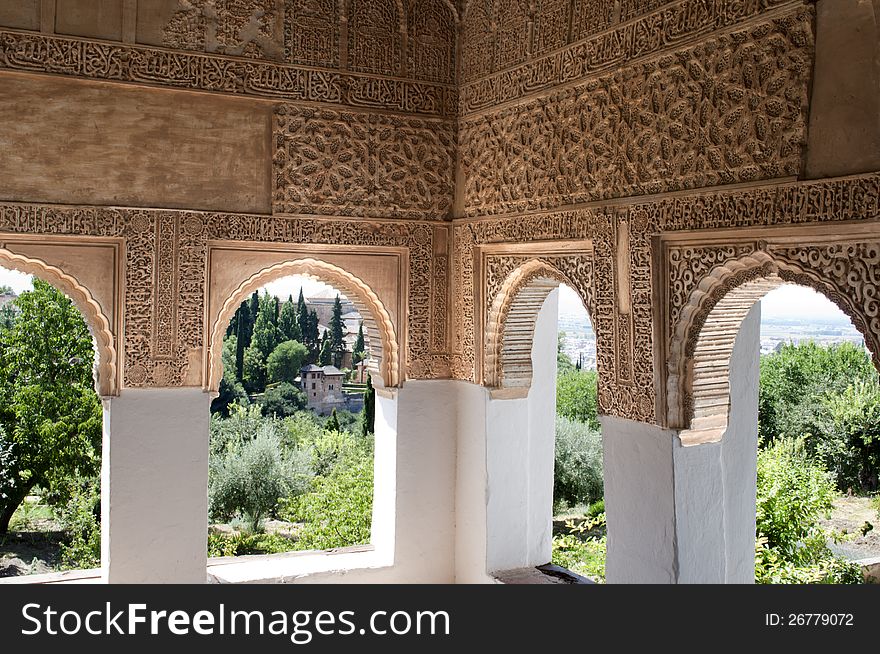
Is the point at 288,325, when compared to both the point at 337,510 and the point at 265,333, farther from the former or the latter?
the point at 337,510

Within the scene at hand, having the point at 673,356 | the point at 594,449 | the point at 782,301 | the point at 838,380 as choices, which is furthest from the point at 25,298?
the point at 838,380

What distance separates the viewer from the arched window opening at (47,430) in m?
12.6

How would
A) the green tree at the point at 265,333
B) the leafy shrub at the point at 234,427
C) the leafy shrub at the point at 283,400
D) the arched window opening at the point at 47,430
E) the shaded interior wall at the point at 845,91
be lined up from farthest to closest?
the green tree at the point at 265,333, the leafy shrub at the point at 283,400, the leafy shrub at the point at 234,427, the arched window opening at the point at 47,430, the shaded interior wall at the point at 845,91

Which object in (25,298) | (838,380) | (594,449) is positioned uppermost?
(25,298)

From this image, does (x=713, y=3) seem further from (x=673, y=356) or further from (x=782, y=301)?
(x=782, y=301)

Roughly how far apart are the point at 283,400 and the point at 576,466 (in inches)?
226

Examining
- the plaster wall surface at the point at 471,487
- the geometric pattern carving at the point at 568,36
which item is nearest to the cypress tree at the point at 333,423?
→ the plaster wall surface at the point at 471,487

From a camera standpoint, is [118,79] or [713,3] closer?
[713,3]

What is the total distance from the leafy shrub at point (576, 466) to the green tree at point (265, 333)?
5764 mm

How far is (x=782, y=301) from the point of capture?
1497 cm

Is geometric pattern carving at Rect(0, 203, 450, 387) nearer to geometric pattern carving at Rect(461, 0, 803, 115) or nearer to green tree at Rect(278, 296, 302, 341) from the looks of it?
geometric pattern carving at Rect(461, 0, 803, 115)

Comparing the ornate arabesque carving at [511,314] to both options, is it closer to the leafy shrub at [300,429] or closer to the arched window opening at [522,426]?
the arched window opening at [522,426]

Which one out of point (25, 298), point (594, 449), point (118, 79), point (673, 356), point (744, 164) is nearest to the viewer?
point (744, 164)

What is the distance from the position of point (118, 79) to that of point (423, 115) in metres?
1.72
